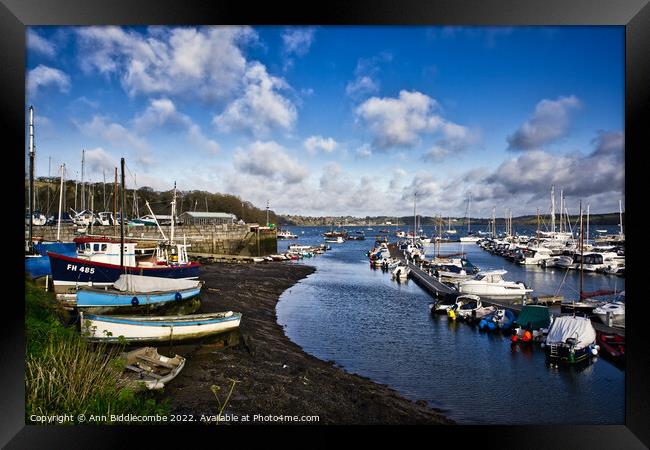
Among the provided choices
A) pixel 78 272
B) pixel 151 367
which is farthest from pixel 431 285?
pixel 151 367

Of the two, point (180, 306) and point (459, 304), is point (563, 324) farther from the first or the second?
point (180, 306)

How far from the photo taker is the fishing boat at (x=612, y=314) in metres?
11.6

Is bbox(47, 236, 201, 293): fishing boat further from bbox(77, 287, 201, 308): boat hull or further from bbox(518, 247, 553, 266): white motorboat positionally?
bbox(518, 247, 553, 266): white motorboat

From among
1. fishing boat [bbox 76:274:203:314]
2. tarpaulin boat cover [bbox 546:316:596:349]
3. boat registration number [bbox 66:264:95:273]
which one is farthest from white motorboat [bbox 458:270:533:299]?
boat registration number [bbox 66:264:95:273]

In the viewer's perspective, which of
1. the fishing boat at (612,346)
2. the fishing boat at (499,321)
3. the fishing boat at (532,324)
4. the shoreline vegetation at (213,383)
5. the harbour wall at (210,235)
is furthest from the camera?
the harbour wall at (210,235)

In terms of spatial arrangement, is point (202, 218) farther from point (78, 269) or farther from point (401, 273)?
point (78, 269)

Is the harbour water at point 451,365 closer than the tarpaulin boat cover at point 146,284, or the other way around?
the harbour water at point 451,365

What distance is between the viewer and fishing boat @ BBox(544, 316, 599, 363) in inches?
372

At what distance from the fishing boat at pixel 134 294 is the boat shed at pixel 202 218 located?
33.6 ft

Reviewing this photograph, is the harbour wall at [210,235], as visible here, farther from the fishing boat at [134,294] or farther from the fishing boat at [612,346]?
the fishing boat at [612,346]

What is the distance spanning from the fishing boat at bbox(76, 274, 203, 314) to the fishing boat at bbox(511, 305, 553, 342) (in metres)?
8.25

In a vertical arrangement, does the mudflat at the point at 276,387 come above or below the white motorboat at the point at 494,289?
below
